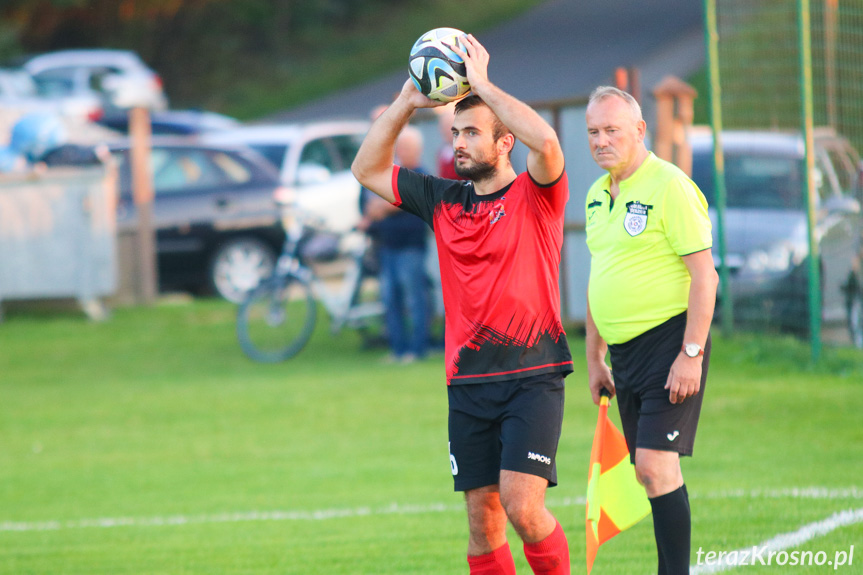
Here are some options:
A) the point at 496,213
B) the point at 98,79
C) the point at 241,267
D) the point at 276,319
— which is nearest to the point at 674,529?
the point at 496,213

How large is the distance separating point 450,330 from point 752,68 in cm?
738

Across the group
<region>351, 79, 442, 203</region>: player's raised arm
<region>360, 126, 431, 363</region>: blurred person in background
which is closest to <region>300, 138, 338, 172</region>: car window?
<region>360, 126, 431, 363</region>: blurred person in background

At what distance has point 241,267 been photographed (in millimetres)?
15922

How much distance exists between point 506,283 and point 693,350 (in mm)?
784

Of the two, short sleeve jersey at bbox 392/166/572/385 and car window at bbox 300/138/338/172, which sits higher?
car window at bbox 300/138/338/172

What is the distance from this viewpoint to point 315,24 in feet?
137

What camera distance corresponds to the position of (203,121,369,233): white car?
1609cm

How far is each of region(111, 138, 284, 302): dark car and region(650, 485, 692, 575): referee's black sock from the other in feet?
38.6

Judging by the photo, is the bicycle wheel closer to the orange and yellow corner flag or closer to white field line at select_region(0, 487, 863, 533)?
white field line at select_region(0, 487, 863, 533)

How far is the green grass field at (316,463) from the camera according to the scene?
5.95 meters

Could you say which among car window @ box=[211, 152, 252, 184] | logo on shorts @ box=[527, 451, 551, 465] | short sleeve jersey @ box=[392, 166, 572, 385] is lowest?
logo on shorts @ box=[527, 451, 551, 465]

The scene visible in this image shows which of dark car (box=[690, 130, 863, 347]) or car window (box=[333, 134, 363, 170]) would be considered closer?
dark car (box=[690, 130, 863, 347])

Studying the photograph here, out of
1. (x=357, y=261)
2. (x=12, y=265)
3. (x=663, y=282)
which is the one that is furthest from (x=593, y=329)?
(x=12, y=265)

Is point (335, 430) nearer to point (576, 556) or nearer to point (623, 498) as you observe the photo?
point (576, 556)
